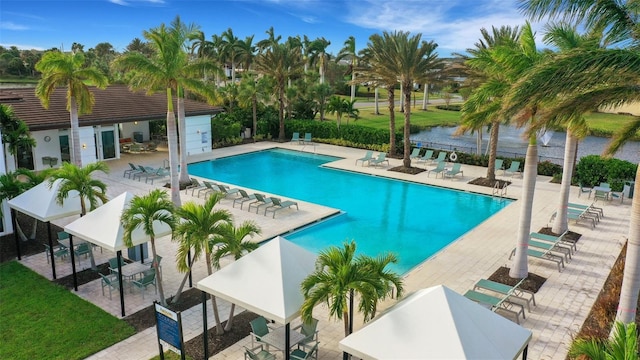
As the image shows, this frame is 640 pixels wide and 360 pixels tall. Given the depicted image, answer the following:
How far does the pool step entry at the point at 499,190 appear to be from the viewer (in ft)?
74.4

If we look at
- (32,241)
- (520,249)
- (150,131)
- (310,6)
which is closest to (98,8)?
(310,6)

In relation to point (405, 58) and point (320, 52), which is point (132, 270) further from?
point (320, 52)

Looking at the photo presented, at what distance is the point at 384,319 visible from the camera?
760cm

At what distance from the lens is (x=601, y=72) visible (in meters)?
8.07

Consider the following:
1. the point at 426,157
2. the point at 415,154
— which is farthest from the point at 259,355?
the point at 415,154

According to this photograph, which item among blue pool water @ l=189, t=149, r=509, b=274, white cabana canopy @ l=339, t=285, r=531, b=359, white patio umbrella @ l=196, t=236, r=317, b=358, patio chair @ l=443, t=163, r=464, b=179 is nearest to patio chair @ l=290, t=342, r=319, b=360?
white patio umbrella @ l=196, t=236, r=317, b=358

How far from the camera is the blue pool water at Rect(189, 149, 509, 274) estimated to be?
1727 cm

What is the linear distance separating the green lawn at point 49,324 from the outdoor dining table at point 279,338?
3.22 m

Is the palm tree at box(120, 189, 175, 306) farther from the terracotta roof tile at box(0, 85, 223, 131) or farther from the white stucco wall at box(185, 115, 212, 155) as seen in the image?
the white stucco wall at box(185, 115, 212, 155)

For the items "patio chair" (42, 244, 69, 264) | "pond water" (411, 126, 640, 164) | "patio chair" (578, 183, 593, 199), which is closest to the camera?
"patio chair" (42, 244, 69, 264)

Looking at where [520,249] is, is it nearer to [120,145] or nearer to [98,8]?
[120,145]

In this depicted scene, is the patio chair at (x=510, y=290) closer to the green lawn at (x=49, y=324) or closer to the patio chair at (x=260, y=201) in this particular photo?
the green lawn at (x=49, y=324)

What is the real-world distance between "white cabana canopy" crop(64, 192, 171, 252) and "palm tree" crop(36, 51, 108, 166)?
963cm

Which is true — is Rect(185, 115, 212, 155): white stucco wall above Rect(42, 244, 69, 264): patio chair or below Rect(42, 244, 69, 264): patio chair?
above
